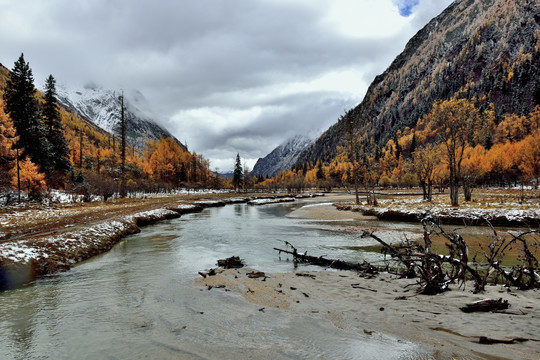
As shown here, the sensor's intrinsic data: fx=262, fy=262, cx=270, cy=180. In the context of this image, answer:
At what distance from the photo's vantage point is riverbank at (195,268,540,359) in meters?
5.68

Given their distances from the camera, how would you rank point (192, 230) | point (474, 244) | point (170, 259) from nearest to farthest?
1. point (170, 259)
2. point (474, 244)
3. point (192, 230)

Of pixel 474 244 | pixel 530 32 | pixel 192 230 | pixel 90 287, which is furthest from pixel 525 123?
pixel 90 287

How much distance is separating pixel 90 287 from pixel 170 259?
5169 millimetres

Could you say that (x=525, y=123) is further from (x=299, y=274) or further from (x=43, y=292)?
(x=43, y=292)

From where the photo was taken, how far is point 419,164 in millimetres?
50062

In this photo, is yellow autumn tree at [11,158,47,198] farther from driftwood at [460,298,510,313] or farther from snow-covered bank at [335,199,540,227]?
driftwood at [460,298,510,313]

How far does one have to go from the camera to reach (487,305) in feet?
24.0

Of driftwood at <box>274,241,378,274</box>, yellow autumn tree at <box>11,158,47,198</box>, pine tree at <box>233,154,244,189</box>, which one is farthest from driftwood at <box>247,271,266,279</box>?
pine tree at <box>233,154,244,189</box>

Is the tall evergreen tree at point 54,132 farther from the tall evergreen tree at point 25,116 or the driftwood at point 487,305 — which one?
the driftwood at point 487,305

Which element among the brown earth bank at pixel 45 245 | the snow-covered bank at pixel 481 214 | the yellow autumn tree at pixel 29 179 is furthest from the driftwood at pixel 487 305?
the yellow autumn tree at pixel 29 179

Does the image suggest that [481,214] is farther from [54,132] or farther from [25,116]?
[54,132]

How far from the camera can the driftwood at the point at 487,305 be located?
23.7 feet

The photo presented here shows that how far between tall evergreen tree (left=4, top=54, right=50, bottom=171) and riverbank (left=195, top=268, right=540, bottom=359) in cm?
4755

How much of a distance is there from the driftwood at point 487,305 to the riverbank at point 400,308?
7.4 inches
